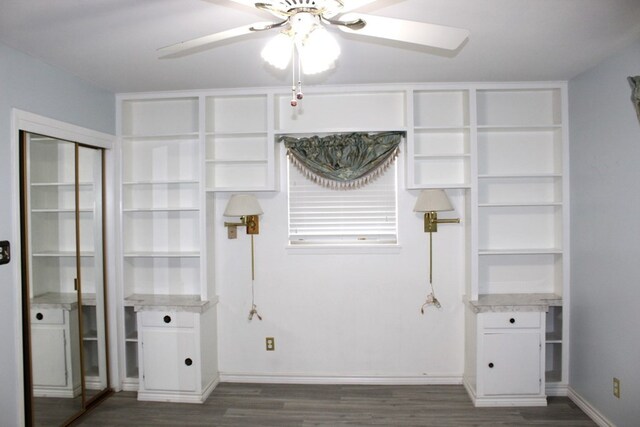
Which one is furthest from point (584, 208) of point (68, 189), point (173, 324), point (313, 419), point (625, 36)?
point (68, 189)

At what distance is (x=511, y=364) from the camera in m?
3.23

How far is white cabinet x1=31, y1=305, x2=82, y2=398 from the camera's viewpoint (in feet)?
8.89

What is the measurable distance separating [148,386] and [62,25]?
2.65m

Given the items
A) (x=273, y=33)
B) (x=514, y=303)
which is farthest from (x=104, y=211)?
(x=514, y=303)

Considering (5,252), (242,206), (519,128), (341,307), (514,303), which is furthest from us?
(341,307)

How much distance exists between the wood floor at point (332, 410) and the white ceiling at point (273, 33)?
99.7 inches

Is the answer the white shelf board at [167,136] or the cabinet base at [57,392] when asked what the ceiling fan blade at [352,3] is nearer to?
the white shelf board at [167,136]

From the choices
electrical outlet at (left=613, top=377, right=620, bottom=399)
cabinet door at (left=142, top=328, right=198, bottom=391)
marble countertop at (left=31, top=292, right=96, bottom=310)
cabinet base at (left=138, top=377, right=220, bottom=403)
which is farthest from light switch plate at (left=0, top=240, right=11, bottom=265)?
Answer: electrical outlet at (left=613, top=377, right=620, bottom=399)

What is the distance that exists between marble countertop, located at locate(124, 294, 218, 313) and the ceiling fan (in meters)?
2.26

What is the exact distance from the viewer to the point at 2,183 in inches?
96.7

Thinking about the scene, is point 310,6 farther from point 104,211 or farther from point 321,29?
point 104,211

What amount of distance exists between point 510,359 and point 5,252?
11.4ft

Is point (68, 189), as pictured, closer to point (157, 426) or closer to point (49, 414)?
point (49, 414)

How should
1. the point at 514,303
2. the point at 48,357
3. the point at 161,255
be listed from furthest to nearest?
the point at 161,255 → the point at 514,303 → the point at 48,357
